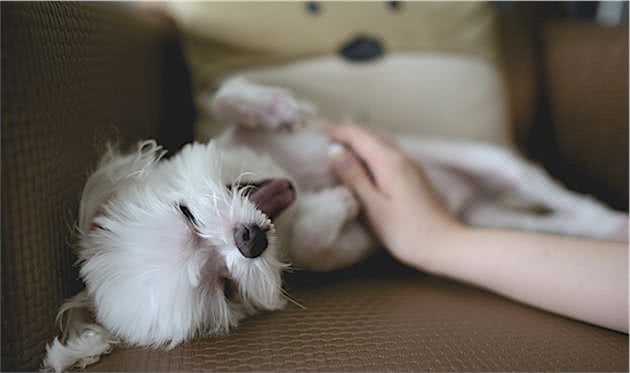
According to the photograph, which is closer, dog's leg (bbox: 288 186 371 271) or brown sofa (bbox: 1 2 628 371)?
brown sofa (bbox: 1 2 628 371)

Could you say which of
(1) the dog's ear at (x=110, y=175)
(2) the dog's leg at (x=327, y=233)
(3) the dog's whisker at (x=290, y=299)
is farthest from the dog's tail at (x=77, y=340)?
(2) the dog's leg at (x=327, y=233)

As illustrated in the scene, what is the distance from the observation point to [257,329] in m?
0.73

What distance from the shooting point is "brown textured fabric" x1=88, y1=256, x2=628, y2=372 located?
2.05ft

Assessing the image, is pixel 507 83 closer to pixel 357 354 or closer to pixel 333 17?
pixel 333 17

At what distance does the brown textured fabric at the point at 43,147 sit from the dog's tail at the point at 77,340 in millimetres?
15

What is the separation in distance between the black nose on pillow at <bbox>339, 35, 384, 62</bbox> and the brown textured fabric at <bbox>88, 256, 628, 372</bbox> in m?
0.64

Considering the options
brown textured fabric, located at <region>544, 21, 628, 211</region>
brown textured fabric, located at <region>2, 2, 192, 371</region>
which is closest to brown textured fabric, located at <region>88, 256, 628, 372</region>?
brown textured fabric, located at <region>2, 2, 192, 371</region>

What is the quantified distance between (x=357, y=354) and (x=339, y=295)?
0.20 m

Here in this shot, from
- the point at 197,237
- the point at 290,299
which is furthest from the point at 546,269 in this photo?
the point at 197,237

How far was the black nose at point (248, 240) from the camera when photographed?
70 centimetres

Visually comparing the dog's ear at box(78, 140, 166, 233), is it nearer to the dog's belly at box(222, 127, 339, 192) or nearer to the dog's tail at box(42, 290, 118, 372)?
the dog's tail at box(42, 290, 118, 372)

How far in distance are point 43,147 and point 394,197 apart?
1.88 ft

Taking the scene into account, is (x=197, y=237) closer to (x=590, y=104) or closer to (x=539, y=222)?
(x=539, y=222)

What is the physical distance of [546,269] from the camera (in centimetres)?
78
